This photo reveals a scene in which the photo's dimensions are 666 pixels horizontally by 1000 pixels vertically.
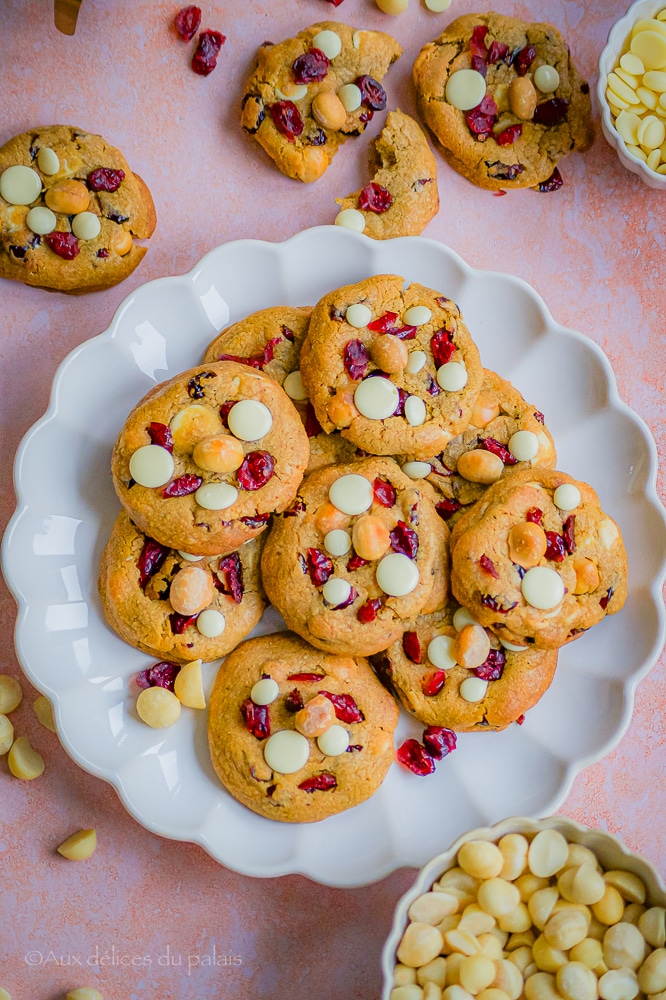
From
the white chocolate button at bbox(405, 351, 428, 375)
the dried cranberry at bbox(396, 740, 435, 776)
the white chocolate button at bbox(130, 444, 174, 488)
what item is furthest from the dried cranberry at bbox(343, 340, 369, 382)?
the dried cranberry at bbox(396, 740, 435, 776)

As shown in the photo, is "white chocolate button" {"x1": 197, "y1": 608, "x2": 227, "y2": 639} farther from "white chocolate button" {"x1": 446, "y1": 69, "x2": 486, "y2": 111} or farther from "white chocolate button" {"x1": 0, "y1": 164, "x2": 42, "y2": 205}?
→ "white chocolate button" {"x1": 446, "y1": 69, "x2": 486, "y2": 111}

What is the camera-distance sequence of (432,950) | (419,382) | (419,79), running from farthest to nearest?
(419,79) → (419,382) → (432,950)

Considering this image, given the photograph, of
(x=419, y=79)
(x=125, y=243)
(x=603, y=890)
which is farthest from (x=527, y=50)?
(x=603, y=890)

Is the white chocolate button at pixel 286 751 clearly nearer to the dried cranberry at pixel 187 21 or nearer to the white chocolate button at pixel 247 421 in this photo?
the white chocolate button at pixel 247 421

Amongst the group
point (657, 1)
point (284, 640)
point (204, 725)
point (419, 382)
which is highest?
point (657, 1)

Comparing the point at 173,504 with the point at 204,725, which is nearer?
the point at 173,504

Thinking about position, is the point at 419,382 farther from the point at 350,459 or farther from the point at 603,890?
the point at 603,890

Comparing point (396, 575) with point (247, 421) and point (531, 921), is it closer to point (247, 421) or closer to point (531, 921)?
point (247, 421)

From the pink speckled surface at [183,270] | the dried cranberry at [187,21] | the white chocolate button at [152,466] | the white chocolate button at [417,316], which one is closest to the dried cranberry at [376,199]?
the pink speckled surface at [183,270]
